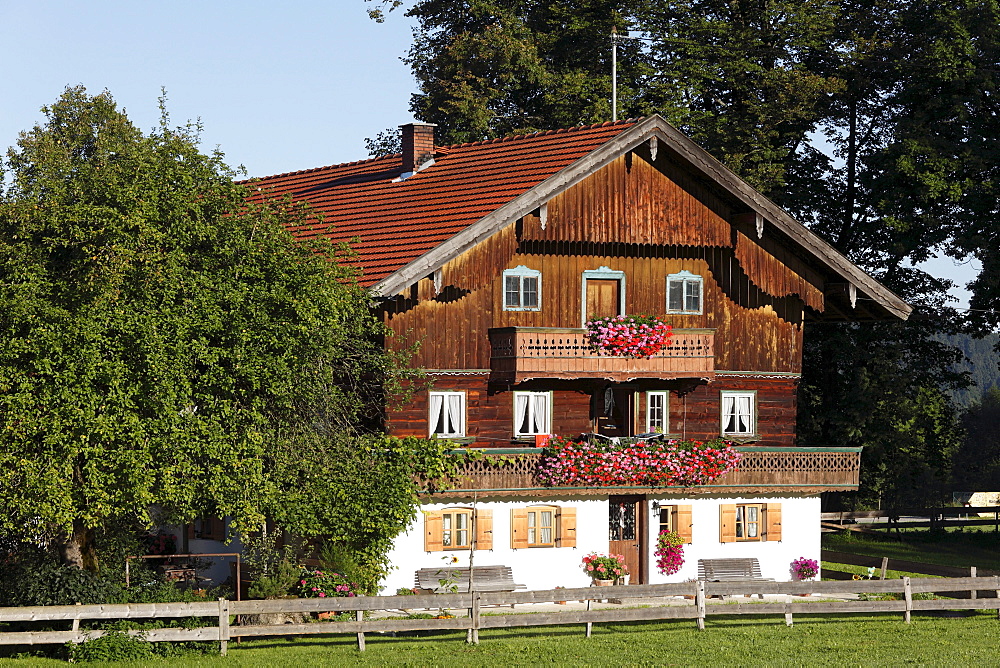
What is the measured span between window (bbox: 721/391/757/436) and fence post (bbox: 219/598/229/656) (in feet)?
56.2

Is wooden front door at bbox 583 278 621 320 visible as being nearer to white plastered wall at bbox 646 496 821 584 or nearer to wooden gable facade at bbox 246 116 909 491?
wooden gable facade at bbox 246 116 909 491

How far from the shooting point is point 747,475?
3878cm

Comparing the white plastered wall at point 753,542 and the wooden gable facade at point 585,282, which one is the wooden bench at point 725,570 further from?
the wooden gable facade at point 585,282

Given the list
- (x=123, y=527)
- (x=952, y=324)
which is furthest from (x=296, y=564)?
(x=952, y=324)

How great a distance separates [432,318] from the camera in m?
37.5

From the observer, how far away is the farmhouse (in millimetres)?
36750

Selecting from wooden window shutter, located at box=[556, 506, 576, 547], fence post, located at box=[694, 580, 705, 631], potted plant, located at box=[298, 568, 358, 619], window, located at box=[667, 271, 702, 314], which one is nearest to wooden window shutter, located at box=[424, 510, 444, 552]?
wooden window shutter, located at box=[556, 506, 576, 547]

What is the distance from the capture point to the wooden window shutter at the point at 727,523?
3891cm

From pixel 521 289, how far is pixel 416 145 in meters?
6.16

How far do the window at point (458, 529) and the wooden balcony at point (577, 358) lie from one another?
3.38 meters

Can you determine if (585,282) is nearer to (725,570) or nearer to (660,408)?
(660,408)

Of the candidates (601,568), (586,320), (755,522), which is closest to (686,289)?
(586,320)

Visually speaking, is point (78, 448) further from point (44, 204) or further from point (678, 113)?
point (678, 113)

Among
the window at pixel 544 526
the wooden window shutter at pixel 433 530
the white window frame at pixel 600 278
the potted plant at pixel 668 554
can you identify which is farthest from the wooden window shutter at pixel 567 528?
the white window frame at pixel 600 278
